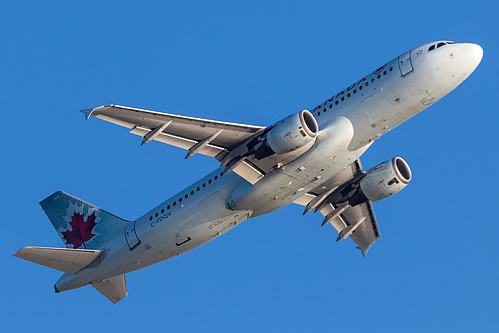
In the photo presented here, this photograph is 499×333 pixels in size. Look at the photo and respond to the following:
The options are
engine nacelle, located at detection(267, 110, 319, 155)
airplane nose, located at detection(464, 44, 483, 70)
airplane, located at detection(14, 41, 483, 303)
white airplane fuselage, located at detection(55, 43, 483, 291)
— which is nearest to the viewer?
engine nacelle, located at detection(267, 110, 319, 155)

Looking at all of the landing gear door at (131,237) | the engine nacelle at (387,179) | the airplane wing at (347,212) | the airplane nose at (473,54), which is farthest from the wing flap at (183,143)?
the airplane nose at (473,54)

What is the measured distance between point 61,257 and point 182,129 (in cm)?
1159

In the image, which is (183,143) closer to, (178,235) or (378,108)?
(178,235)

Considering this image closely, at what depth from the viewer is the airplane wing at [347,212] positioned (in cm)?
4897

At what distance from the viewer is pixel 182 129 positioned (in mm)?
42844

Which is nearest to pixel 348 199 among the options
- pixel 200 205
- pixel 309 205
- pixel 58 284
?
pixel 309 205

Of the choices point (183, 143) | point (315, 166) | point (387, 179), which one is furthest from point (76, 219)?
point (387, 179)

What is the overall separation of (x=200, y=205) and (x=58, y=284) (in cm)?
1091

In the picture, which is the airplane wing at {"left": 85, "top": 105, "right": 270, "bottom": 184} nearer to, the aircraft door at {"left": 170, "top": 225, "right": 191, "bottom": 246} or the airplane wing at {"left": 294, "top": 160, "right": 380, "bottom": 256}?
the aircraft door at {"left": 170, "top": 225, "right": 191, "bottom": 246}

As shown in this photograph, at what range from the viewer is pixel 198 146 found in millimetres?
42969

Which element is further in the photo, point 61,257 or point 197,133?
point 61,257

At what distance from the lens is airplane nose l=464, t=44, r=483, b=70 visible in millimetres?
41625

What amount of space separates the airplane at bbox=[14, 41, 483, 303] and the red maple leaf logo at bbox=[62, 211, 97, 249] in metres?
1.13

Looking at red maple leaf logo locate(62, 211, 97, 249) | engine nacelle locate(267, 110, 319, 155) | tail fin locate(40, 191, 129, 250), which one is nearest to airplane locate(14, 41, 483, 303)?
engine nacelle locate(267, 110, 319, 155)
